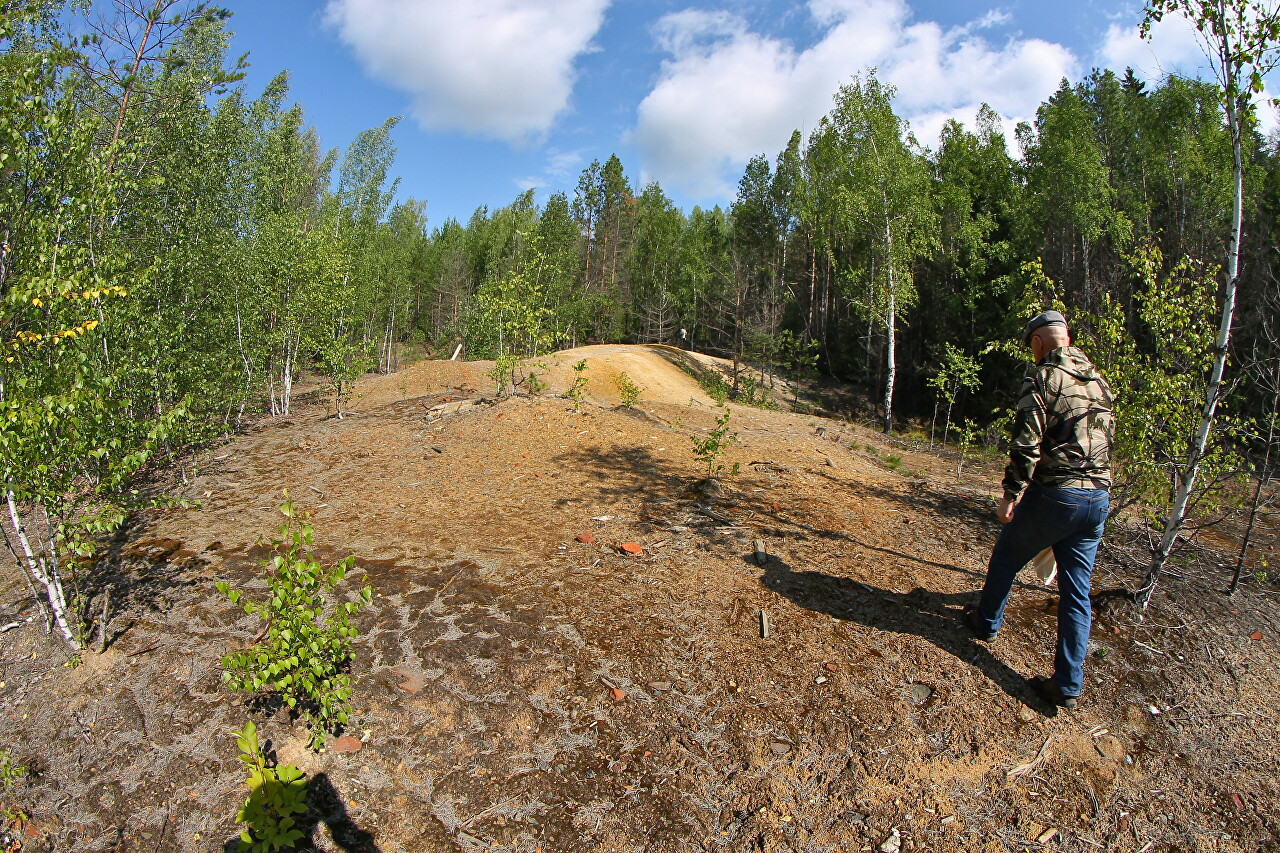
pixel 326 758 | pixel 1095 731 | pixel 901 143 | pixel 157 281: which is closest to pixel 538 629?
pixel 326 758

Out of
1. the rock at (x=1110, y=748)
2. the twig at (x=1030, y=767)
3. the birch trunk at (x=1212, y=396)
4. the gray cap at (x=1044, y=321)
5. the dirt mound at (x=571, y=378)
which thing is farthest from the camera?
the dirt mound at (x=571, y=378)

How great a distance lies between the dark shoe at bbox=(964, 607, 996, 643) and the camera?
156 inches

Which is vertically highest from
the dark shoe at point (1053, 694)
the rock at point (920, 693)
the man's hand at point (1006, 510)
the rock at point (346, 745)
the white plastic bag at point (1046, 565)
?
the man's hand at point (1006, 510)

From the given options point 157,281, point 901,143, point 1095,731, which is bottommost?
point 1095,731

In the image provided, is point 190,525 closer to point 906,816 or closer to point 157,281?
point 157,281

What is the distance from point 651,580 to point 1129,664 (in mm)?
3087

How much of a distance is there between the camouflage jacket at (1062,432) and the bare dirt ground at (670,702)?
120 centimetres

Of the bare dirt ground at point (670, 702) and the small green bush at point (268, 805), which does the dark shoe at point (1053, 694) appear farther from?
the small green bush at point (268, 805)

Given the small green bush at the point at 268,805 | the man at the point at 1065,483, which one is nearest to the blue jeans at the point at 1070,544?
the man at the point at 1065,483

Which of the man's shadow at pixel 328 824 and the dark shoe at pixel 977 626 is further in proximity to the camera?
the dark shoe at pixel 977 626

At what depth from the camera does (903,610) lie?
4398 mm

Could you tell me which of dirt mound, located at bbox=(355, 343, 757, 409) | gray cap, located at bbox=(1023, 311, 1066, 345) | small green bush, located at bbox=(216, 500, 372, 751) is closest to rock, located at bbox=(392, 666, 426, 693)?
small green bush, located at bbox=(216, 500, 372, 751)

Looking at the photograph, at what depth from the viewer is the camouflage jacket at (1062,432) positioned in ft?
11.3

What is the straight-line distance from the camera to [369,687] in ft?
12.1
